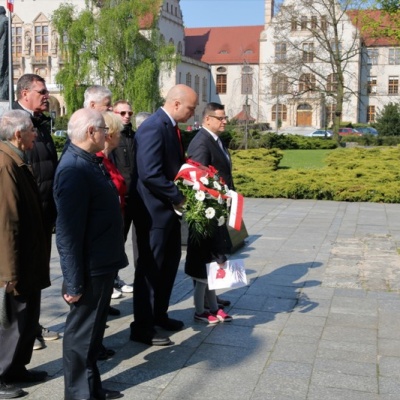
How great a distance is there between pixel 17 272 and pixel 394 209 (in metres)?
11.6

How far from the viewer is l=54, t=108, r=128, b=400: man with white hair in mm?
3525

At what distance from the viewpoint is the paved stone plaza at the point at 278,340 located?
4.17 m

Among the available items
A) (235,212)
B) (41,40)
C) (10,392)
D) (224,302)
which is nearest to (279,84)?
(41,40)

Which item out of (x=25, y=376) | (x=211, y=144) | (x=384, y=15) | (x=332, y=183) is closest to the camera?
(x=25, y=376)

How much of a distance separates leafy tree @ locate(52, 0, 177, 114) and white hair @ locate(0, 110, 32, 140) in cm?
3696

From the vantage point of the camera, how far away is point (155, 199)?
4.92 m

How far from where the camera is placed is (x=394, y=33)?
1119 inches

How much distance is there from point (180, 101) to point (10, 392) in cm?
248

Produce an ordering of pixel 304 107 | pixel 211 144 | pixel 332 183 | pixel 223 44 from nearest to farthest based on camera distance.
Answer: pixel 211 144 → pixel 332 183 → pixel 304 107 → pixel 223 44

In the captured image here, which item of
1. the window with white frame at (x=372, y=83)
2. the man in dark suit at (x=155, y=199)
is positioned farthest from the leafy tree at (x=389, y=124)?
the man in dark suit at (x=155, y=199)

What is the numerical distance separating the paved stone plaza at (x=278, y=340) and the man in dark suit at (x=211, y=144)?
4.67 ft

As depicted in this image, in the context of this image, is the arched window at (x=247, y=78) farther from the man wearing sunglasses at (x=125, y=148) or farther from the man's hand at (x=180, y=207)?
the man's hand at (x=180, y=207)

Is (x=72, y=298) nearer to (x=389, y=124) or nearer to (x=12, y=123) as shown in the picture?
(x=12, y=123)

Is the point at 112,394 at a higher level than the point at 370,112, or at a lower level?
lower
